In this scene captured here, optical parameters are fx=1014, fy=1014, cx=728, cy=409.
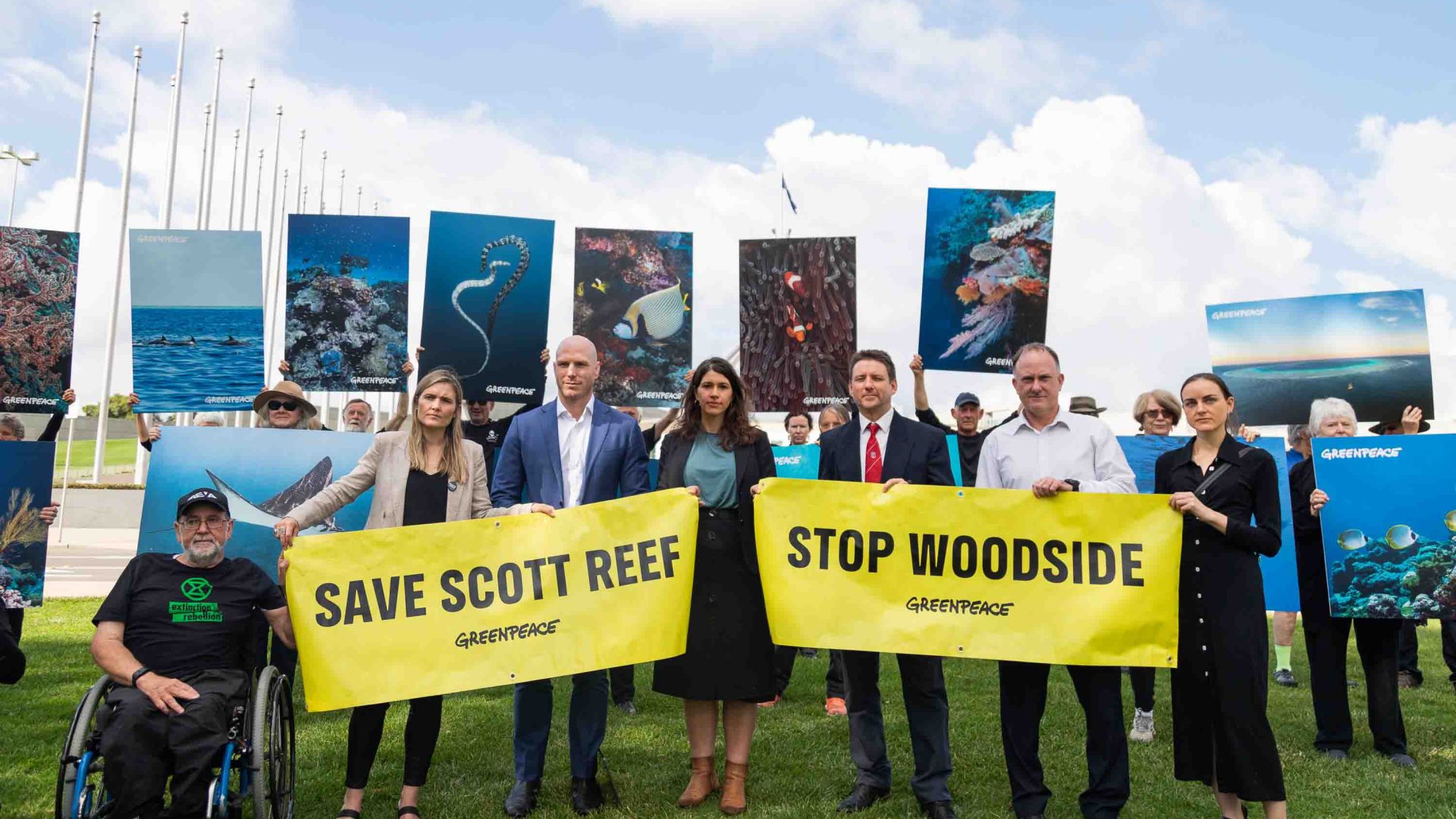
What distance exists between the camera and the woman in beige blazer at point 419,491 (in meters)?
4.56

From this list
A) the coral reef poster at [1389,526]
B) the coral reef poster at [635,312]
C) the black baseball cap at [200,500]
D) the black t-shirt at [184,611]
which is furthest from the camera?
the coral reef poster at [635,312]

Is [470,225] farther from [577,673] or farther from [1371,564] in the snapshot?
[1371,564]

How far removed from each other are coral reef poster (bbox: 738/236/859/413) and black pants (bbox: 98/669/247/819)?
15.5 feet

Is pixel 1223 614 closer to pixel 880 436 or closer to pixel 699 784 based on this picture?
Answer: pixel 880 436

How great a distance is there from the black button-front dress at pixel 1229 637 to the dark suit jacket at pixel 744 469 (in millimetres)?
1905

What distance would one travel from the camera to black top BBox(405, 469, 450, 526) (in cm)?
474

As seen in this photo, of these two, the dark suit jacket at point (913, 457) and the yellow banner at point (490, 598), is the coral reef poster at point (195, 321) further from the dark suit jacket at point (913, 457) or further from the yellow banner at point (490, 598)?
the dark suit jacket at point (913, 457)

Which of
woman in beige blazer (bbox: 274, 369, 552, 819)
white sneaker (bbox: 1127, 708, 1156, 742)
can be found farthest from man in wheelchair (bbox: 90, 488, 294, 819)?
white sneaker (bbox: 1127, 708, 1156, 742)

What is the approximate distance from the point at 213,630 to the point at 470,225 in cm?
391

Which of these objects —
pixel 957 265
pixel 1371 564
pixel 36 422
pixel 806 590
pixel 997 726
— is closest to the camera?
pixel 806 590

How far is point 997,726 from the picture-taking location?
21.9 ft

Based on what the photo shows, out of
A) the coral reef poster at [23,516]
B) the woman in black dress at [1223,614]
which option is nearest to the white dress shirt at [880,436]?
the woman in black dress at [1223,614]

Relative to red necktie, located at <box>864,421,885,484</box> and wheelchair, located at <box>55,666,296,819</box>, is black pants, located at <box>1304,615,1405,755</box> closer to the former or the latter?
red necktie, located at <box>864,421,885,484</box>

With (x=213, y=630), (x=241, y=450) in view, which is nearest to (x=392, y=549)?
(x=213, y=630)
